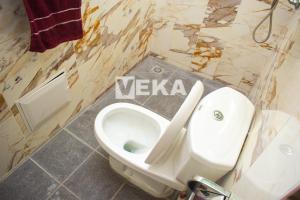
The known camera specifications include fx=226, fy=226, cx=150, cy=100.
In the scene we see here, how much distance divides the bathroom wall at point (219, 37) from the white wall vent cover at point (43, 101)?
114cm

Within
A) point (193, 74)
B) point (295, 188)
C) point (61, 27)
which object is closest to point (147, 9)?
point (193, 74)

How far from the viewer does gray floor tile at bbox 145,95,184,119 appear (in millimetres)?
1891

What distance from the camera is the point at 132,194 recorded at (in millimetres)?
1409

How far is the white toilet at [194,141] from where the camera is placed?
0.89 meters

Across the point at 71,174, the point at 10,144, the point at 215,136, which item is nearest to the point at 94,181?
the point at 71,174

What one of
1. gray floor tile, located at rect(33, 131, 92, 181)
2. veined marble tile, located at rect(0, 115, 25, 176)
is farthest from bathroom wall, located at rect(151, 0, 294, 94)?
veined marble tile, located at rect(0, 115, 25, 176)

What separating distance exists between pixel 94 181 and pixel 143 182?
1.05ft

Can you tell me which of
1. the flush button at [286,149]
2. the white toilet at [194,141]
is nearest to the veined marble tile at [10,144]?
the white toilet at [194,141]

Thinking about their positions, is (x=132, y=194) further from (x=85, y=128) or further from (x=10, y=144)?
(x=10, y=144)

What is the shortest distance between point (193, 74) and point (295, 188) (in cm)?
198

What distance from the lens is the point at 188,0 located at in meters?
1.84

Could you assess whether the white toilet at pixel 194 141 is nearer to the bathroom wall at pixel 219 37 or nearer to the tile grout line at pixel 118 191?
the tile grout line at pixel 118 191

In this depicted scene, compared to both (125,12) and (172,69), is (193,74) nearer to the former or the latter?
(172,69)

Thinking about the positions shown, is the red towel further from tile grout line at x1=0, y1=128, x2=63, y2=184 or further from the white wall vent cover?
tile grout line at x1=0, y1=128, x2=63, y2=184
